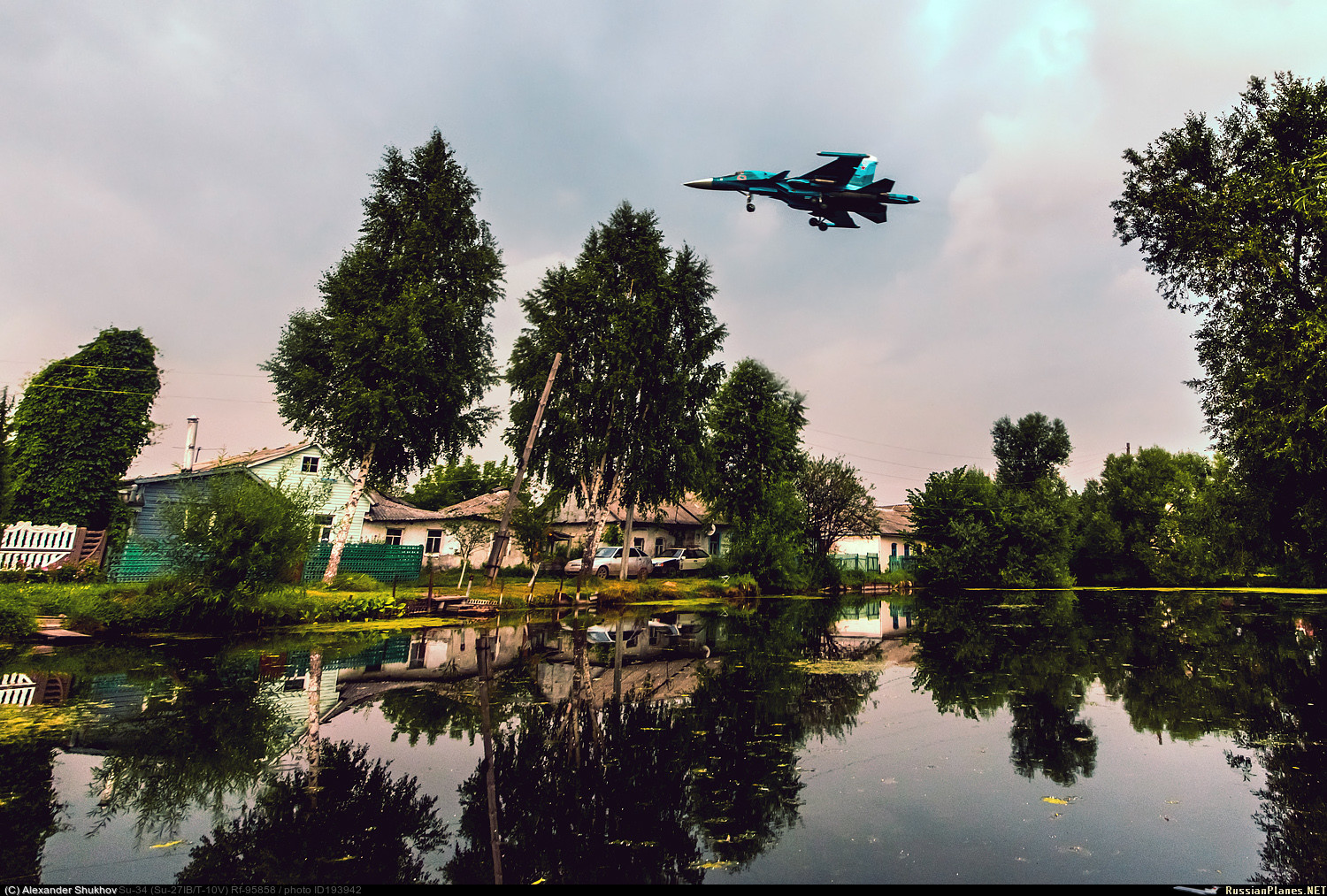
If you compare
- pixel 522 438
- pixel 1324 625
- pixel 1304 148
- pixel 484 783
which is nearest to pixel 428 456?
pixel 522 438

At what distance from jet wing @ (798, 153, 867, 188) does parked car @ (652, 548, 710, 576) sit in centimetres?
2368

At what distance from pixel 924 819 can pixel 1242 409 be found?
1661 centimetres

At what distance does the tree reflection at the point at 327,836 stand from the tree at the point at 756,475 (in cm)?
2637

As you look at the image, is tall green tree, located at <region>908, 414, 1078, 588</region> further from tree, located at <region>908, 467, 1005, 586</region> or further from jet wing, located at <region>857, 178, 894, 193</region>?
jet wing, located at <region>857, 178, 894, 193</region>

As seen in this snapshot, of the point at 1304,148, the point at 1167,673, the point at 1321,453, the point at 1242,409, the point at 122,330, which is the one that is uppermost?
the point at 1304,148

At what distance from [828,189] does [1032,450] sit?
6346 cm

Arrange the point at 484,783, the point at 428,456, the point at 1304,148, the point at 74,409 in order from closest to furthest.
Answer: the point at 484,783, the point at 1304,148, the point at 428,456, the point at 74,409

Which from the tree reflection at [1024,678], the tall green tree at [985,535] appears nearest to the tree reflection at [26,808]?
the tree reflection at [1024,678]

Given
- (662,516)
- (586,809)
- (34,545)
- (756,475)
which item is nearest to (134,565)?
(34,545)

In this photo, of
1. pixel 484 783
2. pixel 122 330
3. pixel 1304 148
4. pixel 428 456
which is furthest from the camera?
pixel 122 330

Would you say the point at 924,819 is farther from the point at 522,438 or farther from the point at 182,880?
the point at 522,438

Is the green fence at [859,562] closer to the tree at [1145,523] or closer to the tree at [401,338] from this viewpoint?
the tree at [1145,523]

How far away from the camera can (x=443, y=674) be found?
1066 centimetres

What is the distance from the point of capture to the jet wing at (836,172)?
14047 millimetres
